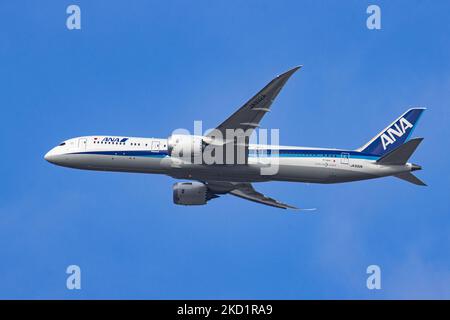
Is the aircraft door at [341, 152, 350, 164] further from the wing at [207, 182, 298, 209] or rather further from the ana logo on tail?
the wing at [207, 182, 298, 209]

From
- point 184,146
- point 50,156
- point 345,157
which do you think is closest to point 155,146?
point 184,146

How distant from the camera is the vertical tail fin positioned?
215 ft

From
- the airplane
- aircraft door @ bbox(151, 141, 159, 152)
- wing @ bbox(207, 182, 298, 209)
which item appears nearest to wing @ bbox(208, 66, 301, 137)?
the airplane

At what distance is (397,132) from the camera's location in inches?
2603

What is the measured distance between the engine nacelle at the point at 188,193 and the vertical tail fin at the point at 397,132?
13425mm

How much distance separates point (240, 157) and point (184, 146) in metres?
4.21

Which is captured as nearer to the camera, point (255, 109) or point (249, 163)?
point (255, 109)

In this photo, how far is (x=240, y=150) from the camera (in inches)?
2418

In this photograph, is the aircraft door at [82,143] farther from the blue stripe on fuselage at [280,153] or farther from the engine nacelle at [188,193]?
the engine nacelle at [188,193]

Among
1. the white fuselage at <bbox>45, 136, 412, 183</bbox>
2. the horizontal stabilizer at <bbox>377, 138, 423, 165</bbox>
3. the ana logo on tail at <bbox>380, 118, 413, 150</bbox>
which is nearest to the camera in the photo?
the horizontal stabilizer at <bbox>377, 138, 423, 165</bbox>

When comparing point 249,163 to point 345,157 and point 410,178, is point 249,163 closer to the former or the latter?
point 345,157

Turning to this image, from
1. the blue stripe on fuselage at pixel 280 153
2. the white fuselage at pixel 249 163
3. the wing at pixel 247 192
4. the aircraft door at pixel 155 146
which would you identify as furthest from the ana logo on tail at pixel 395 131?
the aircraft door at pixel 155 146

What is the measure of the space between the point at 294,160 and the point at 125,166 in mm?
12550

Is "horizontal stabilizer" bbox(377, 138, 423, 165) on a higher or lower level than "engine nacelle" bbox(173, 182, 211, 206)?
higher
